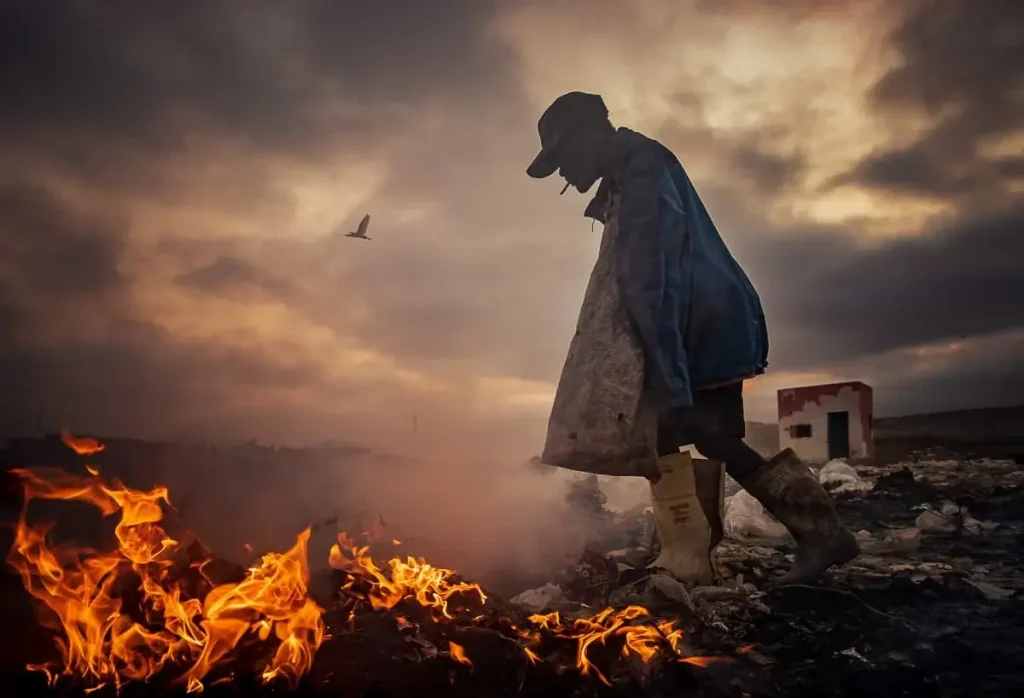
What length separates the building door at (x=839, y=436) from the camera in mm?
15336

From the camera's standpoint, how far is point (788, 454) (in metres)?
3.61

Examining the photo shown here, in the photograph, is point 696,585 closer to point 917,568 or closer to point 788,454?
point 788,454

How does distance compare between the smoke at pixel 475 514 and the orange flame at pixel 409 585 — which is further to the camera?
the smoke at pixel 475 514

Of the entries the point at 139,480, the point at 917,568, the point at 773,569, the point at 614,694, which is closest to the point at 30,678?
the point at 614,694

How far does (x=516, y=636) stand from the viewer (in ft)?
8.71

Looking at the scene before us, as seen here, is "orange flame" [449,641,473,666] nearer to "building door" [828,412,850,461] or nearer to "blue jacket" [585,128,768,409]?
"blue jacket" [585,128,768,409]

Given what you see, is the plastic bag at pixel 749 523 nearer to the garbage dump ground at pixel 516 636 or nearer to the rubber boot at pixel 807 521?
the garbage dump ground at pixel 516 636

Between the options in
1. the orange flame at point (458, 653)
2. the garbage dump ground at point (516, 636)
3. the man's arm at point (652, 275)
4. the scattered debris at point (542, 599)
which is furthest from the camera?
the scattered debris at point (542, 599)

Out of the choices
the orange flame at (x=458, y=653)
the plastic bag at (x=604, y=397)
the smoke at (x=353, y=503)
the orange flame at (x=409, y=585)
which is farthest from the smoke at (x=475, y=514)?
the orange flame at (x=458, y=653)

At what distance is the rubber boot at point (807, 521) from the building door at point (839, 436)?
13213mm

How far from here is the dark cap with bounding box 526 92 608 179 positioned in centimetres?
406

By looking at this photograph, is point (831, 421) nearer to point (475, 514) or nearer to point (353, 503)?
point (475, 514)

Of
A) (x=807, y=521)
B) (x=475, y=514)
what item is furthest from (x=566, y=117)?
(x=475, y=514)

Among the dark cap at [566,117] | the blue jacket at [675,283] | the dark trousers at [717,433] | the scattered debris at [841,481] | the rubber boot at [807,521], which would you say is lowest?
the scattered debris at [841,481]
